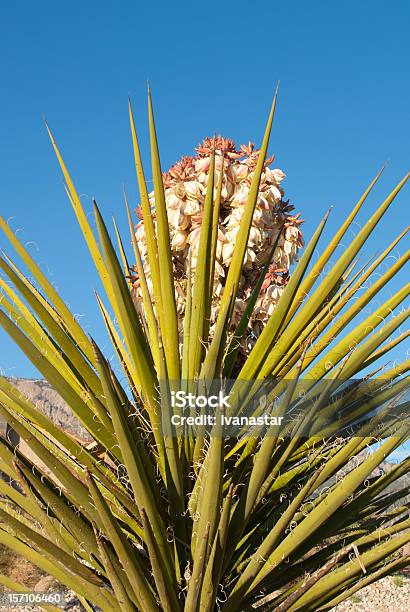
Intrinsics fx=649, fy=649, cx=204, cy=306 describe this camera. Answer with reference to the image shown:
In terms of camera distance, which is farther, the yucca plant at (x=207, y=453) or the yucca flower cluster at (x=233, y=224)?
the yucca flower cluster at (x=233, y=224)

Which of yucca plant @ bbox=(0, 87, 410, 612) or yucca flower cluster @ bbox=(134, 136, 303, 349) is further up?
yucca flower cluster @ bbox=(134, 136, 303, 349)

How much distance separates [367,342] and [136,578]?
0.78 m

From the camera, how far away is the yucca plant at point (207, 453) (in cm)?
134

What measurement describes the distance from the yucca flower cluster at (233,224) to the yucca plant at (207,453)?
0.24ft

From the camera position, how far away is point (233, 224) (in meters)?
2.07

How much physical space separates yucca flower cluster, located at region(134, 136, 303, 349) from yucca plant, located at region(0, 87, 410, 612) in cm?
7

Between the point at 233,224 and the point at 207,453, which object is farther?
the point at 233,224

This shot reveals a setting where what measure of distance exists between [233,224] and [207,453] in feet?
2.95

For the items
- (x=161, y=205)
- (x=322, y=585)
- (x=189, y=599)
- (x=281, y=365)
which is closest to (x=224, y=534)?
(x=189, y=599)

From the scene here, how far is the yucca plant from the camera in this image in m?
1.34

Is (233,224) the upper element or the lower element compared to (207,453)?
upper

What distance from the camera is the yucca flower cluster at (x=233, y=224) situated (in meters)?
2.04

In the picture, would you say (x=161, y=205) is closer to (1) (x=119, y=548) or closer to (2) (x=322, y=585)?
(1) (x=119, y=548)

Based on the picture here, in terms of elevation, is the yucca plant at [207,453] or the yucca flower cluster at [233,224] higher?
the yucca flower cluster at [233,224]
